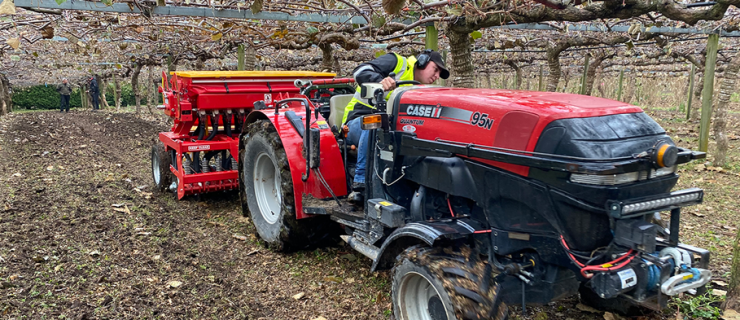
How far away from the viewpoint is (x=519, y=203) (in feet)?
9.04

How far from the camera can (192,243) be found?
5047 mm

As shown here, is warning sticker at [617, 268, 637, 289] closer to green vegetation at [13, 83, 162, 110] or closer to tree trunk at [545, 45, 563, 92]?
tree trunk at [545, 45, 563, 92]

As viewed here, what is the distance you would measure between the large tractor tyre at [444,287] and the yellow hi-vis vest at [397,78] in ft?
4.83

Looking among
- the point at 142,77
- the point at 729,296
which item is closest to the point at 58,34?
the point at 729,296

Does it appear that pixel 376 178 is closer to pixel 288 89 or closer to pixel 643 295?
pixel 643 295

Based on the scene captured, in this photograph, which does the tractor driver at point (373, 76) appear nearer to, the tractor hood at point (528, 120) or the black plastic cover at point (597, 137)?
the tractor hood at point (528, 120)

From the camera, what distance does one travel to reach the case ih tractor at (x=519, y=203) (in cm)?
246

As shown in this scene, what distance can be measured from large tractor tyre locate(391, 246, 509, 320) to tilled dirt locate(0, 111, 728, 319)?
0.59m

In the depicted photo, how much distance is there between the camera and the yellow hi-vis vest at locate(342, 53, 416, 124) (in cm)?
412

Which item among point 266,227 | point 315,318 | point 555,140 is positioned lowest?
point 315,318

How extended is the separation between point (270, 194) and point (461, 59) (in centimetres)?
278

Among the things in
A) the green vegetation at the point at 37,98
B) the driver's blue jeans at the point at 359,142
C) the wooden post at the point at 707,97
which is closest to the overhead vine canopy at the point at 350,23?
the wooden post at the point at 707,97

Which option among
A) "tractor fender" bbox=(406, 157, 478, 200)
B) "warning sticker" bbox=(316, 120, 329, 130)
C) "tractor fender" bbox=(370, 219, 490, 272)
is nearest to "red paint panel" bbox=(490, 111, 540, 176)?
"tractor fender" bbox=(406, 157, 478, 200)

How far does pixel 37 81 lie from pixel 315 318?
129 feet
